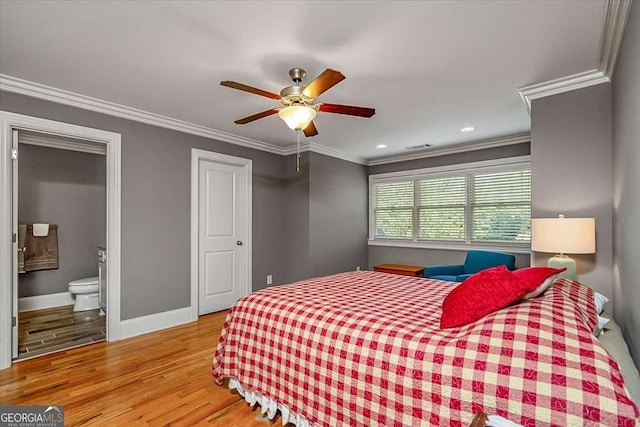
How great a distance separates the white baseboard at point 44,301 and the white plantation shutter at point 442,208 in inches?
217

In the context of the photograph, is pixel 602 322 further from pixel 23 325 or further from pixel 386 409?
pixel 23 325

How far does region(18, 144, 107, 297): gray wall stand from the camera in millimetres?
4453

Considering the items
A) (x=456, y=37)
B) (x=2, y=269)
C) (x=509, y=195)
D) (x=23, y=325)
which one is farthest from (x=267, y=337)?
(x=509, y=195)

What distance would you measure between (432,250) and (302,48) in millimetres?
4026

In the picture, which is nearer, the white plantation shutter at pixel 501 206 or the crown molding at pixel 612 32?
the crown molding at pixel 612 32

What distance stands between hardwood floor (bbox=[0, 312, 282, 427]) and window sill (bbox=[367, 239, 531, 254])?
Result: 11.4ft

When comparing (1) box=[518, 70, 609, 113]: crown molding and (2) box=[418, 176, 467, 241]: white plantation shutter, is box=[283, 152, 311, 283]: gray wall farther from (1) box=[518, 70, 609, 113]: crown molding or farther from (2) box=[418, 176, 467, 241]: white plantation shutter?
(1) box=[518, 70, 609, 113]: crown molding

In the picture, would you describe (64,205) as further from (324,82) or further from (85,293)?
(324,82)

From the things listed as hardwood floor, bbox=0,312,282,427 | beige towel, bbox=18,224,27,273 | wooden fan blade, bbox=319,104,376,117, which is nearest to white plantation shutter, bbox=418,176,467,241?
wooden fan blade, bbox=319,104,376,117

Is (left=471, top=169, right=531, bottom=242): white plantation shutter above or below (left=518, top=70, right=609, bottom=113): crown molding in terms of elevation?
below

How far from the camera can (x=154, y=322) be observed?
11.9 feet

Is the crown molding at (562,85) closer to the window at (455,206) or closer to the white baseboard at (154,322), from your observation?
the window at (455,206)

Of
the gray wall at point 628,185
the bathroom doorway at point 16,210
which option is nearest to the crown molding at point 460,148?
the gray wall at point 628,185

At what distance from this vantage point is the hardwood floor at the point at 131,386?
6.59 feet
